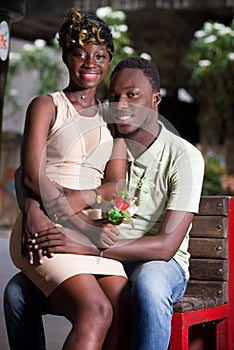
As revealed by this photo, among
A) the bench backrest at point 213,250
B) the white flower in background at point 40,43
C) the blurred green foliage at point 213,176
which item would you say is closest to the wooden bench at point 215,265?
the bench backrest at point 213,250

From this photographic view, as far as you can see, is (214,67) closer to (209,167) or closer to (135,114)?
(209,167)

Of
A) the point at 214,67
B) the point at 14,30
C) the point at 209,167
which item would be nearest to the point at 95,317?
the point at 209,167

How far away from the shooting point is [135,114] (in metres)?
2.32

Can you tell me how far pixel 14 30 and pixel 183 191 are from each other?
9181mm

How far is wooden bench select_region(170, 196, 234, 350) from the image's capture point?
253cm

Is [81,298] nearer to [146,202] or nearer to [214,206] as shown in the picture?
[146,202]

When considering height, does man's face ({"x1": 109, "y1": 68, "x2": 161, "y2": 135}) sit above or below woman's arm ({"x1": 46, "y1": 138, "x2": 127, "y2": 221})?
above

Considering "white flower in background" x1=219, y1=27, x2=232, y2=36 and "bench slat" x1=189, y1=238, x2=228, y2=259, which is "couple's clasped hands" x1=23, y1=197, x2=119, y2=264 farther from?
"white flower in background" x1=219, y1=27, x2=232, y2=36

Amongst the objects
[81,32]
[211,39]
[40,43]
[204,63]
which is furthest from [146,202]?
[40,43]

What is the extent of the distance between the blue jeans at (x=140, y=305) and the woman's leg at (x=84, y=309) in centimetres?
10

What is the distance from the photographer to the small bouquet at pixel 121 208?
2143 mm

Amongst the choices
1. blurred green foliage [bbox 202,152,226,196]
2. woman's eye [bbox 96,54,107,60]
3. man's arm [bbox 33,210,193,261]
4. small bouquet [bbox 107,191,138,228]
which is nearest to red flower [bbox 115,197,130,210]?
small bouquet [bbox 107,191,138,228]

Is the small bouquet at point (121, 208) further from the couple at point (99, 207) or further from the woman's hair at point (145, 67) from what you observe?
the woman's hair at point (145, 67)

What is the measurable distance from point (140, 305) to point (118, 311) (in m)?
0.08
